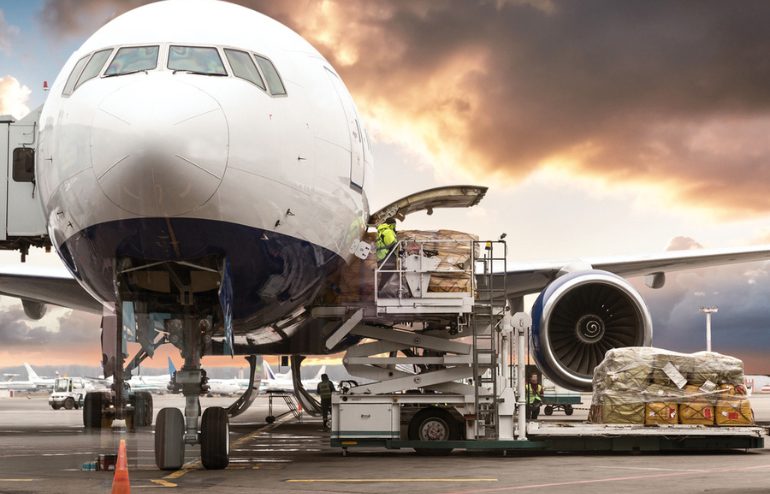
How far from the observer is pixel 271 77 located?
33.6ft

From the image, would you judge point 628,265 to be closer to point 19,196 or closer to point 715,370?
point 715,370

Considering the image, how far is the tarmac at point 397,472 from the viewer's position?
370 inches

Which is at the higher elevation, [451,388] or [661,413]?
[451,388]

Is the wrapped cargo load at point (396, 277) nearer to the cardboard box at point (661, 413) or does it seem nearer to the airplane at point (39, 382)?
the cardboard box at point (661, 413)

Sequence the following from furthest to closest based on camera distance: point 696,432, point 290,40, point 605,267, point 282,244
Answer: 1. point 605,267
2. point 696,432
3. point 290,40
4. point 282,244

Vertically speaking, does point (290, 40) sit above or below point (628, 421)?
above

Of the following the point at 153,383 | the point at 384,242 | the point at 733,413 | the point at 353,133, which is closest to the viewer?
the point at 353,133

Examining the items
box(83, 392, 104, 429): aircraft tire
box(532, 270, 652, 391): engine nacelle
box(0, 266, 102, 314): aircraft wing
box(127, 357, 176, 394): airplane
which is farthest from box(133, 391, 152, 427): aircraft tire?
box(127, 357, 176, 394): airplane

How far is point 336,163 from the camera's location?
425 inches

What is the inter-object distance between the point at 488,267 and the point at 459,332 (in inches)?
48.2

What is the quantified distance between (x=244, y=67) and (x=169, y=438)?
382 cm

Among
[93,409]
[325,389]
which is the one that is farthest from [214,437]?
[325,389]

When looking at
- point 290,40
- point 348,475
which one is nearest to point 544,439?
point 348,475

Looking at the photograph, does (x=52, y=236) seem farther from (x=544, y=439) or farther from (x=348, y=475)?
(x=544, y=439)
